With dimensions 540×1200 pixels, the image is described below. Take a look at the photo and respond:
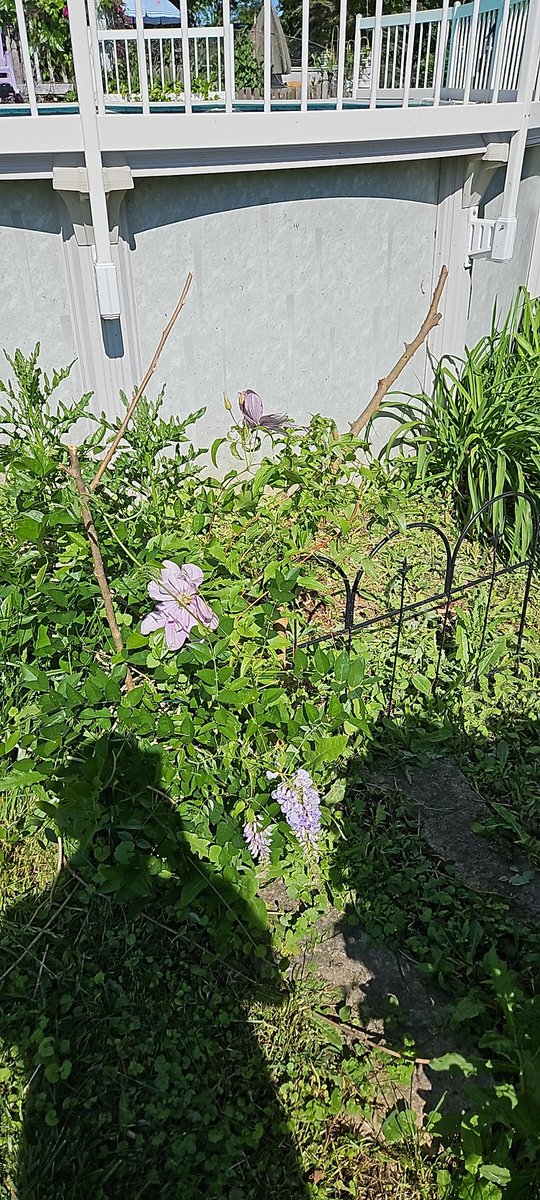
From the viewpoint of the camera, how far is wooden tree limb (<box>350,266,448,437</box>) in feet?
14.8

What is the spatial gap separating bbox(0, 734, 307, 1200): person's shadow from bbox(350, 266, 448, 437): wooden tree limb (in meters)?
2.69

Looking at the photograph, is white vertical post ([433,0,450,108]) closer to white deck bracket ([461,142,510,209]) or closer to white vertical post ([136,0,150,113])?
white deck bracket ([461,142,510,209])

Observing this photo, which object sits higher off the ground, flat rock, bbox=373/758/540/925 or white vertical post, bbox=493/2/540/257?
white vertical post, bbox=493/2/540/257

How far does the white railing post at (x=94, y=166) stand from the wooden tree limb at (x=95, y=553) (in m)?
1.16

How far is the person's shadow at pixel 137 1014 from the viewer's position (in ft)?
6.41

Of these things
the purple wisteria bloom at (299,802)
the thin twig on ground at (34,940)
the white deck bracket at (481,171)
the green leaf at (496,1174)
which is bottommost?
the thin twig on ground at (34,940)

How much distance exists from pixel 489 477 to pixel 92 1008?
2.95m

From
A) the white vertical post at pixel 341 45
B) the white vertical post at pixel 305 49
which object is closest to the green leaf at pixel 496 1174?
the white vertical post at pixel 305 49

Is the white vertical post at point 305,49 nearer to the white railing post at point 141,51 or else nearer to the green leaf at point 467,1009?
the white railing post at point 141,51

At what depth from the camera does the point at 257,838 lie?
2309 mm

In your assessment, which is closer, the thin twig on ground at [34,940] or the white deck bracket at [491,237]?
the thin twig on ground at [34,940]

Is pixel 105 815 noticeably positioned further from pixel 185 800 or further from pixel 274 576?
pixel 274 576

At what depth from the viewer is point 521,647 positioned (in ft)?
11.7

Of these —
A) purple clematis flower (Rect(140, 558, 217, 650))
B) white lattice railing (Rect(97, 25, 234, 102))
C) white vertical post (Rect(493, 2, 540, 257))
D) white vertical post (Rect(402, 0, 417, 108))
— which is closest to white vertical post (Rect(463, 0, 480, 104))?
white vertical post (Rect(493, 2, 540, 257))
